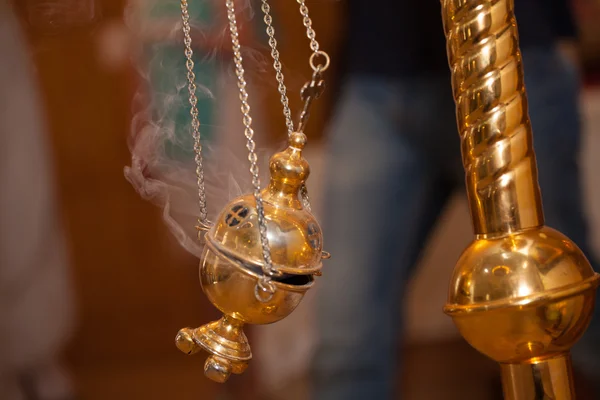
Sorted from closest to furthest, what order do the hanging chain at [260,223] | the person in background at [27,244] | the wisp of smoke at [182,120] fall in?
the hanging chain at [260,223] < the wisp of smoke at [182,120] < the person in background at [27,244]

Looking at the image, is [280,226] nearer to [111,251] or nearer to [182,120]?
[182,120]

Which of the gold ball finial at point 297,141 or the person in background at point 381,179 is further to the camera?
the person in background at point 381,179

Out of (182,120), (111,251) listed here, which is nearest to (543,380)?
(182,120)

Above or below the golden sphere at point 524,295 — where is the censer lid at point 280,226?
above

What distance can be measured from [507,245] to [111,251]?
1276 mm

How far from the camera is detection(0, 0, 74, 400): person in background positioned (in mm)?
1101

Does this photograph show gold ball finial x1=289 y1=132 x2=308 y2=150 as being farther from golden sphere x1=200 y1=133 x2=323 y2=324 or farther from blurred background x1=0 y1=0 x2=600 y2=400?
blurred background x1=0 y1=0 x2=600 y2=400

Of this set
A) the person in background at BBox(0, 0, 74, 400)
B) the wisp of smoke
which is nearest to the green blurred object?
the wisp of smoke

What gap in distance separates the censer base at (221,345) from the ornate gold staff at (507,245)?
112 mm

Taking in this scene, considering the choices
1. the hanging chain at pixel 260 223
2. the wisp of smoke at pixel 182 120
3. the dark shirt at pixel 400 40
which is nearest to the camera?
the hanging chain at pixel 260 223

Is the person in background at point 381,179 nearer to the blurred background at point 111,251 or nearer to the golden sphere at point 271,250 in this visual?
the blurred background at point 111,251

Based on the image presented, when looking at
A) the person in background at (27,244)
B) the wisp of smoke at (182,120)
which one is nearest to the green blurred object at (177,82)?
the wisp of smoke at (182,120)

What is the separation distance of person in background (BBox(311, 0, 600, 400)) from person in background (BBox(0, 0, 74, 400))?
58 centimetres

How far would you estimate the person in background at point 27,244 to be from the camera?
110cm
